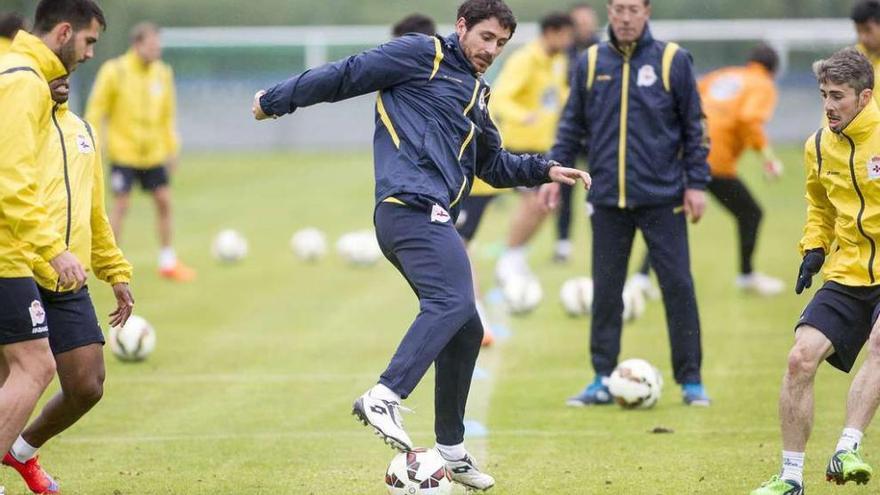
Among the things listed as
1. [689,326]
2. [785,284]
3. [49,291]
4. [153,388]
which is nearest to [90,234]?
[49,291]

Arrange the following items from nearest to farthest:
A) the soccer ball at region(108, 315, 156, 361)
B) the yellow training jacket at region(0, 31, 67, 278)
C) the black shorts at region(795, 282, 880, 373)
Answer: the yellow training jacket at region(0, 31, 67, 278) → the black shorts at region(795, 282, 880, 373) → the soccer ball at region(108, 315, 156, 361)

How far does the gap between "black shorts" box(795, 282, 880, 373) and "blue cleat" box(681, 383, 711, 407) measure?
2.37m

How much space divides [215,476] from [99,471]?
0.65m

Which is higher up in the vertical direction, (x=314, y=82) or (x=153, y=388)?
(x=314, y=82)

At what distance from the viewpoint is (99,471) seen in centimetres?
699

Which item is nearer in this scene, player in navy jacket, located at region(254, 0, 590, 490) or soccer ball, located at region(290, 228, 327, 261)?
player in navy jacket, located at region(254, 0, 590, 490)

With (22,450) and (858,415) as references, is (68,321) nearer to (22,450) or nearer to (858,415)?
(22,450)

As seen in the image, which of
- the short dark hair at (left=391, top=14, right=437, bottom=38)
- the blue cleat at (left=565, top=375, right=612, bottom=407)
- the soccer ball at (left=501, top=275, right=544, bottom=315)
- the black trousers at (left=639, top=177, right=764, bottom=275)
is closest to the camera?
the blue cleat at (left=565, top=375, right=612, bottom=407)

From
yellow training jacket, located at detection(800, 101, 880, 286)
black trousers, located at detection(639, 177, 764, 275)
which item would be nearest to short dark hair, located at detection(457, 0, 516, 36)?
yellow training jacket, located at detection(800, 101, 880, 286)

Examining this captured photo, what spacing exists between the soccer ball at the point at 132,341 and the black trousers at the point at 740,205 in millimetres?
5020

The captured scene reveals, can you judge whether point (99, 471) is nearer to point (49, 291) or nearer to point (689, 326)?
point (49, 291)

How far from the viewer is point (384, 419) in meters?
5.73

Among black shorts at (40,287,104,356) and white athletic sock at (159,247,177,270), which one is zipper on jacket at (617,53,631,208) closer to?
black shorts at (40,287,104,356)

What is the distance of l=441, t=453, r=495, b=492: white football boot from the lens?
6.34 meters
